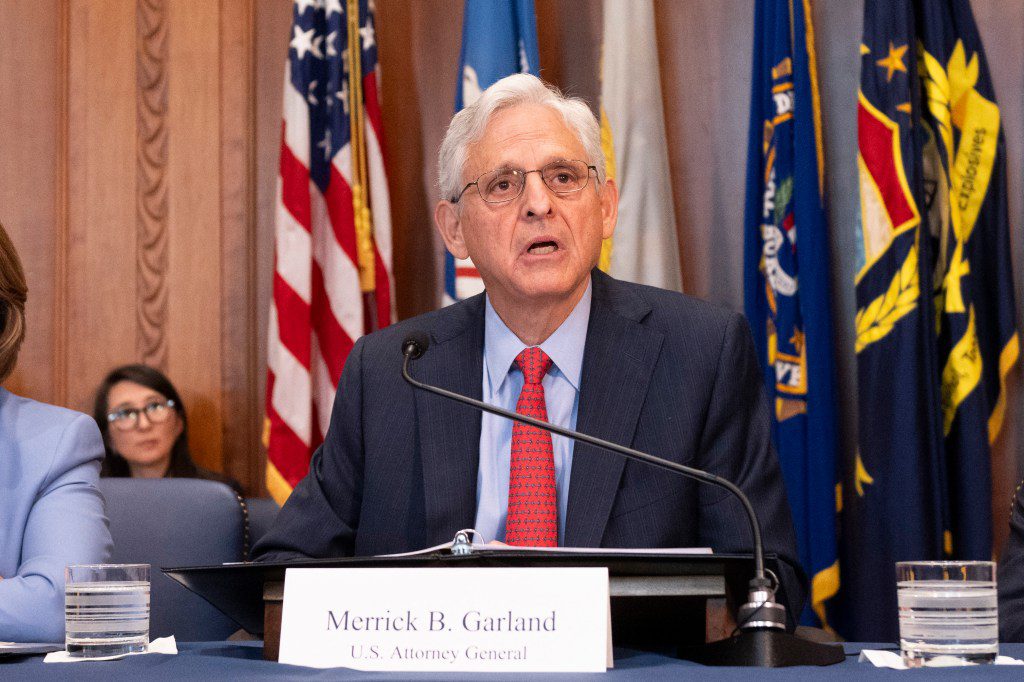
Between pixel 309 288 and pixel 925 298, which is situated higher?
pixel 309 288

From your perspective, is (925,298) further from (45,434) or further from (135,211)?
(135,211)

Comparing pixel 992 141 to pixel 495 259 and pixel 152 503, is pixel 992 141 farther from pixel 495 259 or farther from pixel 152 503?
pixel 152 503

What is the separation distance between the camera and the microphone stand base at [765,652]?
1145 millimetres

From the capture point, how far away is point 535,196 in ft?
6.73

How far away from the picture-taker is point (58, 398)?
4.09m

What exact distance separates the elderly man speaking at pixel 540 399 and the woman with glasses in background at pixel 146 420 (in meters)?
1.98

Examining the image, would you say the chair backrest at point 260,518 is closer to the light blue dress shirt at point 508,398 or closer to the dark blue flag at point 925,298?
the light blue dress shirt at point 508,398

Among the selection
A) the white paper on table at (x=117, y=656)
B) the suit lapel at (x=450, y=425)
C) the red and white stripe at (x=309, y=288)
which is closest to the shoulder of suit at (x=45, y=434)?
the suit lapel at (x=450, y=425)

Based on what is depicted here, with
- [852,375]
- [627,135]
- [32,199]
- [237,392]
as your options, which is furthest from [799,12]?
[32,199]

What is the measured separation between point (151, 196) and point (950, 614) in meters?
3.51

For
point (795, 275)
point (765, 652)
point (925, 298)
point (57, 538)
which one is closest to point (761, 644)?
point (765, 652)

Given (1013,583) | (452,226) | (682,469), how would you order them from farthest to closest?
1. (452,226)
2. (1013,583)
3. (682,469)

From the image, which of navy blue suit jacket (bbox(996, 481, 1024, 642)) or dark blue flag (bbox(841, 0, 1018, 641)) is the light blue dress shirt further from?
dark blue flag (bbox(841, 0, 1018, 641))

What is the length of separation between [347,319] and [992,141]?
6.59ft
